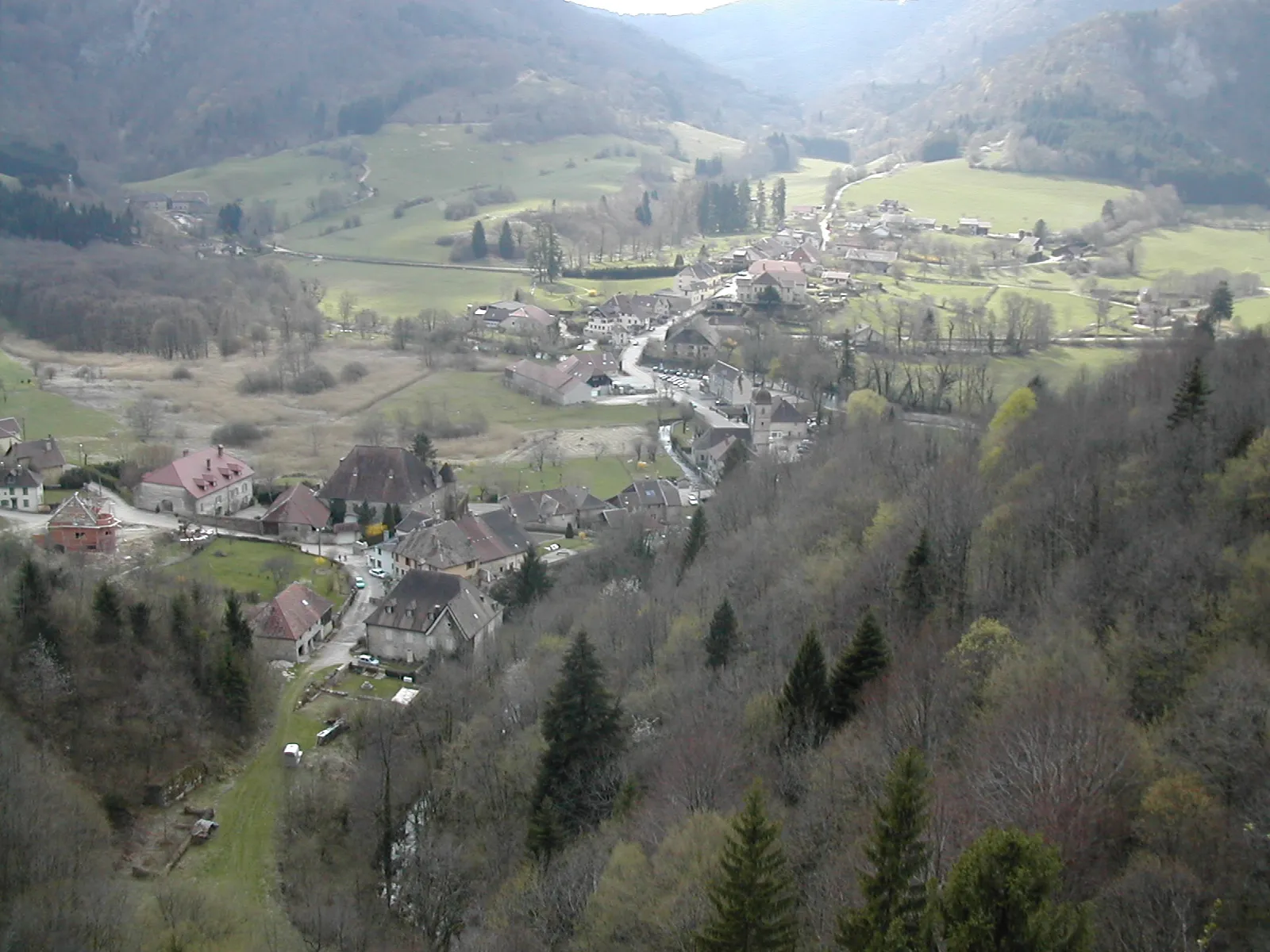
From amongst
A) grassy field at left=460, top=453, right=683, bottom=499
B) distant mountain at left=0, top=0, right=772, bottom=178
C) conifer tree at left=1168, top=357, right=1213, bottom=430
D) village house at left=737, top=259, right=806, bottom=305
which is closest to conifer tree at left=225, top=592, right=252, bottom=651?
grassy field at left=460, top=453, right=683, bottom=499

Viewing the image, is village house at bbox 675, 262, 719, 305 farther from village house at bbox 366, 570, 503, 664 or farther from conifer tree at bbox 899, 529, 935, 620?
conifer tree at bbox 899, 529, 935, 620

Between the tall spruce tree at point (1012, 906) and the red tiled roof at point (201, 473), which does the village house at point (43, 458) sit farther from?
the tall spruce tree at point (1012, 906)

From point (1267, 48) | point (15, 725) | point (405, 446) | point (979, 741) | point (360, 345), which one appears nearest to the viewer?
point (979, 741)

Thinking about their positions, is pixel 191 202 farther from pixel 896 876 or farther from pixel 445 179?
pixel 896 876

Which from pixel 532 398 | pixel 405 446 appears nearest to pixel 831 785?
pixel 405 446

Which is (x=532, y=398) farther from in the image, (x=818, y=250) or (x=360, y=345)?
(x=818, y=250)
